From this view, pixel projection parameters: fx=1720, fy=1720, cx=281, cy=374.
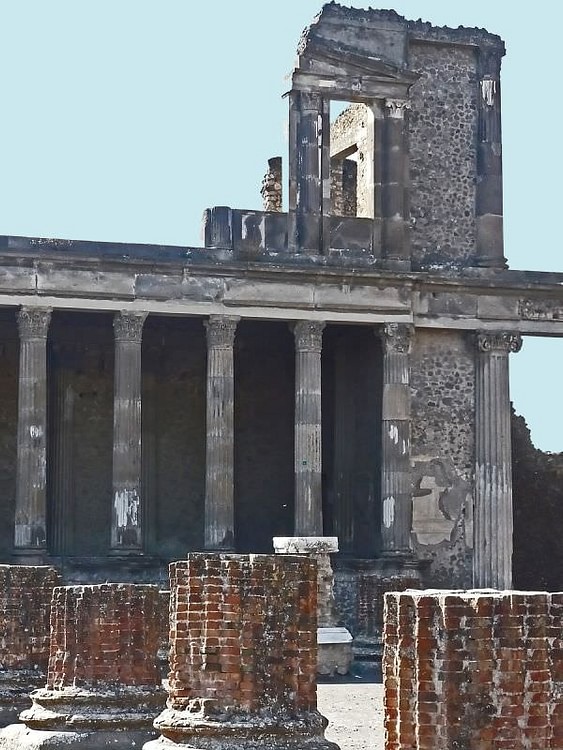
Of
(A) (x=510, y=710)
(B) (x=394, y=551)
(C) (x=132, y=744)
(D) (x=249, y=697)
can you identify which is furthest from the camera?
(B) (x=394, y=551)

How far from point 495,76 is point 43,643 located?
1814 centimetres

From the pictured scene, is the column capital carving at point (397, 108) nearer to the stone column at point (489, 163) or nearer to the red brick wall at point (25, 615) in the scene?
the stone column at point (489, 163)

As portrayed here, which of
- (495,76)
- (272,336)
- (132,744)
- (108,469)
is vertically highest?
(495,76)

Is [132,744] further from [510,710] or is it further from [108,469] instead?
[108,469]

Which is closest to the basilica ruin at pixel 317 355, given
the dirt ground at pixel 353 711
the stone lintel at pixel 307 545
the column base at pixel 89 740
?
the stone lintel at pixel 307 545

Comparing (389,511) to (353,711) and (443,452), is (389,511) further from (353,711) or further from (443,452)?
(353,711)

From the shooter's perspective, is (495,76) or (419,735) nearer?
(419,735)

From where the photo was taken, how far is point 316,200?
26750mm

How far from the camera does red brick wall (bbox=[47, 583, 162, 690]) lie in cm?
1097

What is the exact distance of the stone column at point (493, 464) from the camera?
2684 centimetres

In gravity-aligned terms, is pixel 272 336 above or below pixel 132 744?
above

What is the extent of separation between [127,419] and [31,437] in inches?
57.3

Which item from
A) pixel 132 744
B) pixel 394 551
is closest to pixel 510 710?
pixel 132 744

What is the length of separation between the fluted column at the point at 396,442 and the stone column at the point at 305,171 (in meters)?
1.87
